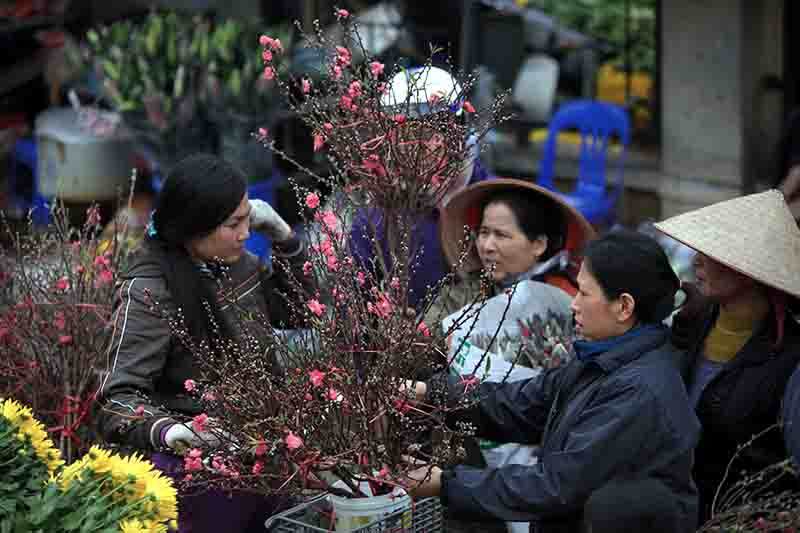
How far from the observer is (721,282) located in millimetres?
2951

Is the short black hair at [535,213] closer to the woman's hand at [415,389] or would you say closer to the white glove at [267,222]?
the white glove at [267,222]

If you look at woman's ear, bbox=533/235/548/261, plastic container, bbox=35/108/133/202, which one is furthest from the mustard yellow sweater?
plastic container, bbox=35/108/133/202

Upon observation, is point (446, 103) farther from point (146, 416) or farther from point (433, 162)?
point (146, 416)

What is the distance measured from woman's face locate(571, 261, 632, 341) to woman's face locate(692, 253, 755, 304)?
27 centimetres

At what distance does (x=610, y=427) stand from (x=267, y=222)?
53.5 inches

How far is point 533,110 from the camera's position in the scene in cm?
777

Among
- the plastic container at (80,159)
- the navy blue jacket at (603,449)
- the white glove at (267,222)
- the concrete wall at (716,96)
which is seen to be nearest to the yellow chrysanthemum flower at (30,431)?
the navy blue jacket at (603,449)

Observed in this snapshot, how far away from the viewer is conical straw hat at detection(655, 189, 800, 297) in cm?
288

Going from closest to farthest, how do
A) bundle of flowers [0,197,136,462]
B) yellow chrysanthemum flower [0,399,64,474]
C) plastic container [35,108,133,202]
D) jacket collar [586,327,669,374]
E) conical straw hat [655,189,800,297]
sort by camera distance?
yellow chrysanthemum flower [0,399,64,474] → jacket collar [586,327,669,374] → conical straw hat [655,189,800,297] → bundle of flowers [0,197,136,462] → plastic container [35,108,133,202]

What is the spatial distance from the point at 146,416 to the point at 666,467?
4.14 ft

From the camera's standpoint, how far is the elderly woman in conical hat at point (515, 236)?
3.58 m

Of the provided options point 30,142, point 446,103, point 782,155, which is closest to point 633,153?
point 782,155

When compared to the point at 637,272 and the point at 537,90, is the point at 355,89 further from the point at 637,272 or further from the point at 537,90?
the point at 537,90

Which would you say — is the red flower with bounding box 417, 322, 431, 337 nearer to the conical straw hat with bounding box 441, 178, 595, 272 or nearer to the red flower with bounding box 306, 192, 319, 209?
the red flower with bounding box 306, 192, 319, 209
